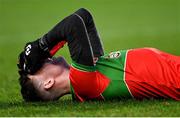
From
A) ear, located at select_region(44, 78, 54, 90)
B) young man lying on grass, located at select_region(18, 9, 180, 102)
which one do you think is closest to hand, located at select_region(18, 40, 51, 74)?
young man lying on grass, located at select_region(18, 9, 180, 102)

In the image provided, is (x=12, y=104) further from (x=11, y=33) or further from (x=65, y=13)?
(x=65, y=13)

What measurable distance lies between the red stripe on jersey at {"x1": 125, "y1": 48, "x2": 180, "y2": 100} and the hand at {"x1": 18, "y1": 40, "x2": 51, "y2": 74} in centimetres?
77

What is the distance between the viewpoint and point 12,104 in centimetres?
671

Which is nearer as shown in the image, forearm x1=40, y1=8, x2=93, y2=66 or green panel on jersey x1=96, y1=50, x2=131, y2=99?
forearm x1=40, y1=8, x2=93, y2=66

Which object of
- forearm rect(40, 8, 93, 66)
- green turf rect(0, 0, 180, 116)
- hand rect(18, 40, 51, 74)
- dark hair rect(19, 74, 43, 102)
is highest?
forearm rect(40, 8, 93, 66)

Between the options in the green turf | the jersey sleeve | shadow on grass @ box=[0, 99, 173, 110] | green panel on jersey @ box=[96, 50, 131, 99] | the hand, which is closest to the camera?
the green turf

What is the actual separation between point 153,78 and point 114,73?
349mm

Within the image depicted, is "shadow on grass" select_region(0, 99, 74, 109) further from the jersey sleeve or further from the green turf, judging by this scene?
the jersey sleeve

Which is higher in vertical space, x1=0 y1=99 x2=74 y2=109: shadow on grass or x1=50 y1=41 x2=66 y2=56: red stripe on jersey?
x1=50 y1=41 x2=66 y2=56: red stripe on jersey

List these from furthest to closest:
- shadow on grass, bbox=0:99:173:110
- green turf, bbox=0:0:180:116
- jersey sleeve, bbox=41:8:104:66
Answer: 1. jersey sleeve, bbox=41:8:104:66
2. shadow on grass, bbox=0:99:173:110
3. green turf, bbox=0:0:180:116

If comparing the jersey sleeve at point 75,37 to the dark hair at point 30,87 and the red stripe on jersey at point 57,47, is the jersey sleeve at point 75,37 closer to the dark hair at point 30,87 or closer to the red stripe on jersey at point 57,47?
the red stripe on jersey at point 57,47

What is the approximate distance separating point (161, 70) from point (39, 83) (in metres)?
1.11

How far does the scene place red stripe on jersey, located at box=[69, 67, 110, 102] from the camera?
644 cm

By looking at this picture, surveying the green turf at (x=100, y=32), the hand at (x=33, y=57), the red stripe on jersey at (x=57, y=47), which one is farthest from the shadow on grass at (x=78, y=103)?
the red stripe on jersey at (x=57, y=47)
